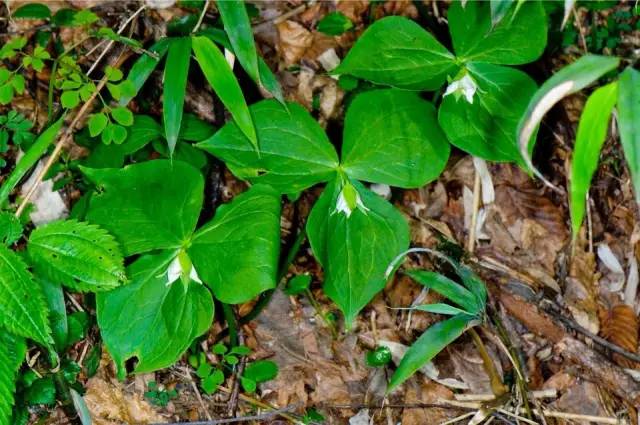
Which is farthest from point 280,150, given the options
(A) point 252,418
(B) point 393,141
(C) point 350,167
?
(A) point 252,418

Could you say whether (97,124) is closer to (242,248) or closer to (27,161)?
(27,161)

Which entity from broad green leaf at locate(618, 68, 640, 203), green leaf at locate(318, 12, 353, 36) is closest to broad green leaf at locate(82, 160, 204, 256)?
green leaf at locate(318, 12, 353, 36)

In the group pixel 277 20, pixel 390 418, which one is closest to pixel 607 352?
pixel 390 418

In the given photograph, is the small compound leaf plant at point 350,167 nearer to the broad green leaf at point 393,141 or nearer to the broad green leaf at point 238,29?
the broad green leaf at point 393,141

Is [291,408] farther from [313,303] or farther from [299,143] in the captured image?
[299,143]

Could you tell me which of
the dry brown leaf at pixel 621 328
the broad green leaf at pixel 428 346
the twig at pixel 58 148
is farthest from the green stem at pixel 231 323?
the dry brown leaf at pixel 621 328

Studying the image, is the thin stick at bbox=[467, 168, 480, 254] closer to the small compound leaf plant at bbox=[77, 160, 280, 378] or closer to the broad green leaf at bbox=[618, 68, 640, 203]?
the small compound leaf plant at bbox=[77, 160, 280, 378]
